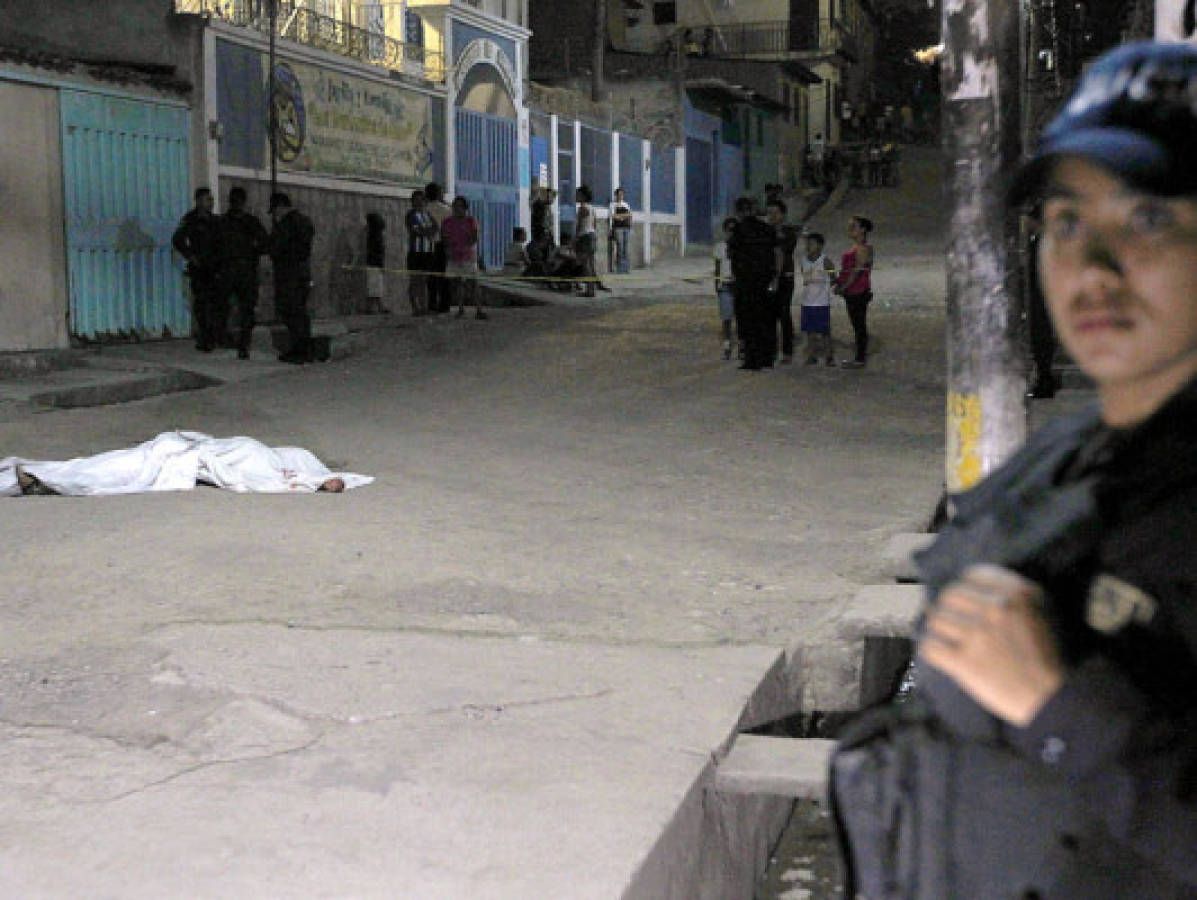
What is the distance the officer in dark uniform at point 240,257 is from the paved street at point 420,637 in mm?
3397

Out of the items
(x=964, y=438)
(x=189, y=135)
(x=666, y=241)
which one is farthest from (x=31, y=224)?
(x=666, y=241)

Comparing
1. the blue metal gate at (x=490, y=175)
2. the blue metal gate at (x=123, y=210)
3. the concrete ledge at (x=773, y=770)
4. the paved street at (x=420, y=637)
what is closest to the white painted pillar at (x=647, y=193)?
the blue metal gate at (x=490, y=175)

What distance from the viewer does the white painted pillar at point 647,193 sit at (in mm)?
32750

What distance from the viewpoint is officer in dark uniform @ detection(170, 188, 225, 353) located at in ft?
47.4

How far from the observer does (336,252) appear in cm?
1956

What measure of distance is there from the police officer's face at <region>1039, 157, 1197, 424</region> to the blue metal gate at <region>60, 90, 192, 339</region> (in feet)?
46.0

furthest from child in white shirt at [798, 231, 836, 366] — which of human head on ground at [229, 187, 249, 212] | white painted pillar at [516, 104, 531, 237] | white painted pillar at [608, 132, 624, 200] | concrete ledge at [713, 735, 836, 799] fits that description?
white painted pillar at [608, 132, 624, 200]

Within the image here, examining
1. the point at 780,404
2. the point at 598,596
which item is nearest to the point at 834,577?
the point at 598,596

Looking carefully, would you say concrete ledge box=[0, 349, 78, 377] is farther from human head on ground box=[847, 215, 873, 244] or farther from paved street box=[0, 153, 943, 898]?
human head on ground box=[847, 215, 873, 244]

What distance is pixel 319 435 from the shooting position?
33.5 ft

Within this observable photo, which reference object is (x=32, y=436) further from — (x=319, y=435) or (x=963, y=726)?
(x=963, y=726)

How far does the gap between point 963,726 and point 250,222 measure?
45.7 ft

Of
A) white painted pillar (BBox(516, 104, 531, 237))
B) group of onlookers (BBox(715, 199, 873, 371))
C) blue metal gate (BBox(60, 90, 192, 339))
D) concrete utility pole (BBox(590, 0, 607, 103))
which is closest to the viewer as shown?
group of onlookers (BBox(715, 199, 873, 371))

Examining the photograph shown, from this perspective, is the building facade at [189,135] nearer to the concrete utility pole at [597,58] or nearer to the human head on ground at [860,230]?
the human head on ground at [860,230]
